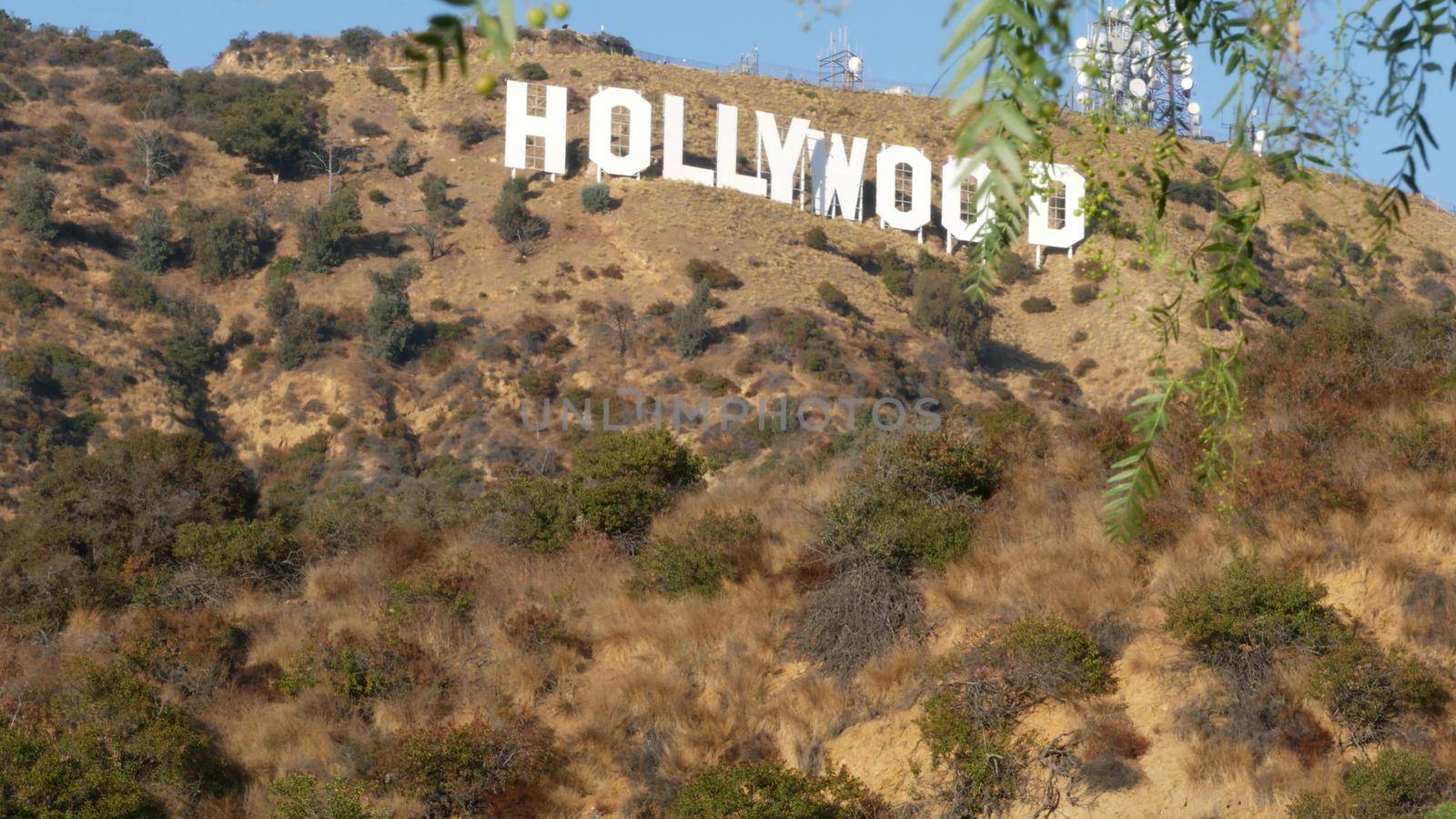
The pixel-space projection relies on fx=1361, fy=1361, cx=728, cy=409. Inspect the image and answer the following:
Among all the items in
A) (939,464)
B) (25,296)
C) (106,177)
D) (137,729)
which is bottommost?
(137,729)

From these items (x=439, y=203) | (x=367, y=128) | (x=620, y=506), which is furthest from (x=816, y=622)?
(x=367, y=128)

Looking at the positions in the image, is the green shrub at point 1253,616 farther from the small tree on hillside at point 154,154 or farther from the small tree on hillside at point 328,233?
the small tree on hillside at point 154,154

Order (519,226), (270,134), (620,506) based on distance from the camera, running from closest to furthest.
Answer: (620,506) < (519,226) < (270,134)

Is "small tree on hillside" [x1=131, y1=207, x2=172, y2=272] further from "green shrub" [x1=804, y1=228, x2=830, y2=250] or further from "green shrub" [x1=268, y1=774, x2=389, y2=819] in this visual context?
"green shrub" [x1=268, y1=774, x2=389, y2=819]

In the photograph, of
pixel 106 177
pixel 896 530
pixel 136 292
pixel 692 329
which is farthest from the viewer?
pixel 106 177

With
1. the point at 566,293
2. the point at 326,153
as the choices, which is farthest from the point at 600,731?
the point at 326,153

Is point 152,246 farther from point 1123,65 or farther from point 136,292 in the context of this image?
point 1123,65
